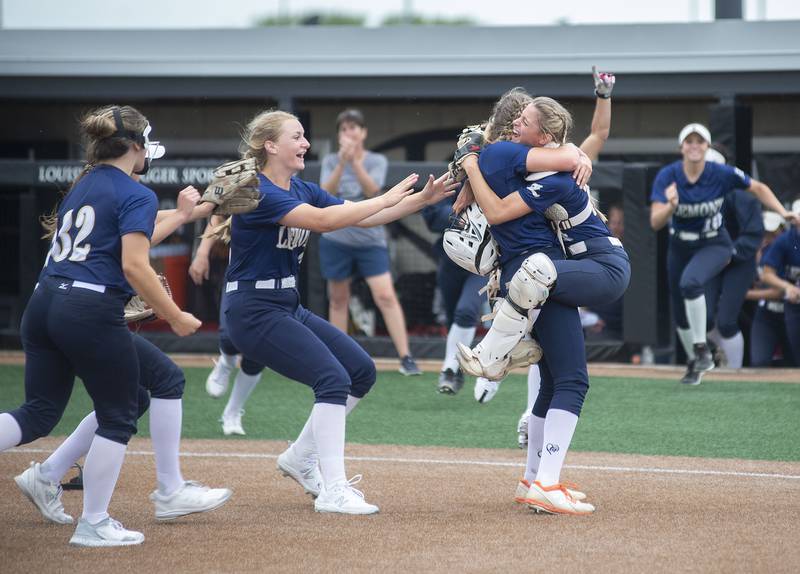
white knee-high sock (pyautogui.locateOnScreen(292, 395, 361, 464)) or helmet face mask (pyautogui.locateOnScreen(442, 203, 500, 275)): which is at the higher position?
helmet face mask (pyautogui.locateOnScreen(442, 203, 500, 275))

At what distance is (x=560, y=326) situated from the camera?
505 centimetres

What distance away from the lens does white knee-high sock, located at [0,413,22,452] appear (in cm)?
465

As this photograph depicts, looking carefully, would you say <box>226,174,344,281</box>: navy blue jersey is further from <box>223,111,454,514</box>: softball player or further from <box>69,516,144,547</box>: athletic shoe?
<box>69,516,144,547</box>: athletic shoe

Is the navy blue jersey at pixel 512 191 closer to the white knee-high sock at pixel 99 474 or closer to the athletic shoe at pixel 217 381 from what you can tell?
the white knee-high sock at pixel 99 474

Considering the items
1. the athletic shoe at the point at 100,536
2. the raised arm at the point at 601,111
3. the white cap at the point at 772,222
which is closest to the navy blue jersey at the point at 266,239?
the athletic shoe at the point at 100,536

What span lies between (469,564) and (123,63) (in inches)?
397

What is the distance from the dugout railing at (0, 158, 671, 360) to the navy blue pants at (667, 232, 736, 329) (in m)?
1.03

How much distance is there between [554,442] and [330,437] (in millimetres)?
984

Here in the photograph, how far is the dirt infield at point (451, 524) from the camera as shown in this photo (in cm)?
424

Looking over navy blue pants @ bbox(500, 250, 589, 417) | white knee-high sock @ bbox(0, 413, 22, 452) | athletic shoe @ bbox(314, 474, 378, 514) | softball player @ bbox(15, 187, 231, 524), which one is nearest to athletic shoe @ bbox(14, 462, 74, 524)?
softball player @ bbox(15, 187, 231, 524)

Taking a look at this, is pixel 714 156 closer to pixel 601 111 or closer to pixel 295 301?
pixel 601 111

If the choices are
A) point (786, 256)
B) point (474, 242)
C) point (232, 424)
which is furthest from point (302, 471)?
point (786, 256)

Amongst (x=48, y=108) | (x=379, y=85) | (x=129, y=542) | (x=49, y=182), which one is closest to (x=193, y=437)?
(x=129, y=542)

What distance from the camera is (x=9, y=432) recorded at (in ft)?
15.3
